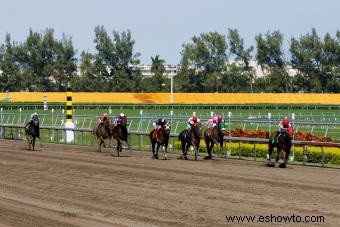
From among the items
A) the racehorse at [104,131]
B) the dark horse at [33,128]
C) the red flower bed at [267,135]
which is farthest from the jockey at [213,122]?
the dark horse at [33,128]

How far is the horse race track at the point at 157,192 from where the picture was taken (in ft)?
32.5

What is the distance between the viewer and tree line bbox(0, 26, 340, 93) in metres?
94.5

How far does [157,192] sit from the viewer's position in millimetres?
12898

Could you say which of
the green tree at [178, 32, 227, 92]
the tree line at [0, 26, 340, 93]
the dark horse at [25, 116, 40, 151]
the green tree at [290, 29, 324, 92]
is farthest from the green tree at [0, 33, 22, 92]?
the dark horse at [25, 116, 40, 151]

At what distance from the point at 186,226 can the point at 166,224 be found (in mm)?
320

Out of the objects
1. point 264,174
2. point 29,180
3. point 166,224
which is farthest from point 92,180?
point 166,224

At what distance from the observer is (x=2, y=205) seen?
36.6 feet

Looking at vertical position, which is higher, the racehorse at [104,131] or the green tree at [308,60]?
the green tree at [308,60]

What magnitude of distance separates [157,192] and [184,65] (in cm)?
8519

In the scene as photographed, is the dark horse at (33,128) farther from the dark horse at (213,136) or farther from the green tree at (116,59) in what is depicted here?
the green tree at (116,59)

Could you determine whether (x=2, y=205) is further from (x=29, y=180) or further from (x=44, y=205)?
(x=29, y=180)

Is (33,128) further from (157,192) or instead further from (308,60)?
(308,60)

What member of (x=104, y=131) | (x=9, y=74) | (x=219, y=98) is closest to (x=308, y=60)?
(x=219, y=98)

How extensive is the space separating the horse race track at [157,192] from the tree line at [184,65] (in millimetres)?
75020
